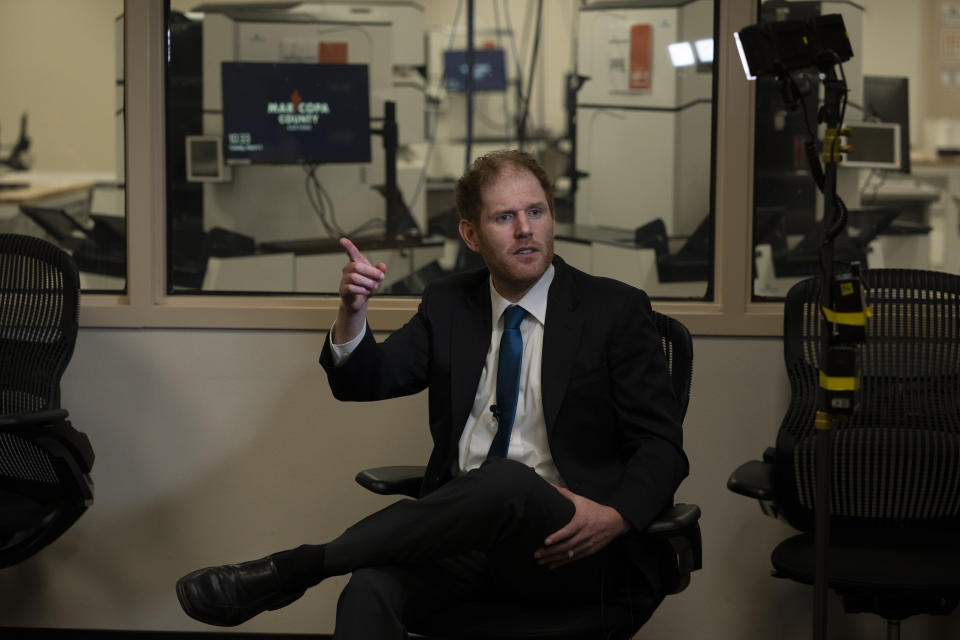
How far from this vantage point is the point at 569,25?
4.38 meters

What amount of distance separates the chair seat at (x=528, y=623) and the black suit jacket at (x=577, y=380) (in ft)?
0.63

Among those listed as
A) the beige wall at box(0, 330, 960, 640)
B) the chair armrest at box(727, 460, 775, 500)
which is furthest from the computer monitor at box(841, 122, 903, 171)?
the chair armrest at box(727, 460, 775, 500)

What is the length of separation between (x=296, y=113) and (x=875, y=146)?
1.77 m

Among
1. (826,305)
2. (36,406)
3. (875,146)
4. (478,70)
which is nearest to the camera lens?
(826,305)

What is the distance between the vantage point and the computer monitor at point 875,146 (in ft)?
9.86

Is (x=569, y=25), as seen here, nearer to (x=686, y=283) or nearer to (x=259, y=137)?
(x=259, y=137)

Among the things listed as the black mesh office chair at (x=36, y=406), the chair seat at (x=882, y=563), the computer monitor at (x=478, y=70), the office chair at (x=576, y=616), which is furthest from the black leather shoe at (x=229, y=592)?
the computer monitor at (x=478, y=70)

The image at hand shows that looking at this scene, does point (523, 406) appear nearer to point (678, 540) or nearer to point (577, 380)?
point (577, 380)

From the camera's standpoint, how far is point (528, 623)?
1752 millimetres

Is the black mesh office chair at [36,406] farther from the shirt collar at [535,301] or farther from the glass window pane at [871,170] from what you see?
the glass window pane at [871,170]

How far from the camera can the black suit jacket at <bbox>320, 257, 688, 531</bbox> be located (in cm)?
192

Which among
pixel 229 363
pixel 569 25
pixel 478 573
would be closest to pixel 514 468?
pixel 478 573

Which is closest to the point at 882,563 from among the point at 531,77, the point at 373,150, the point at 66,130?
the point at 373,150

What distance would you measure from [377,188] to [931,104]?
178 cm
